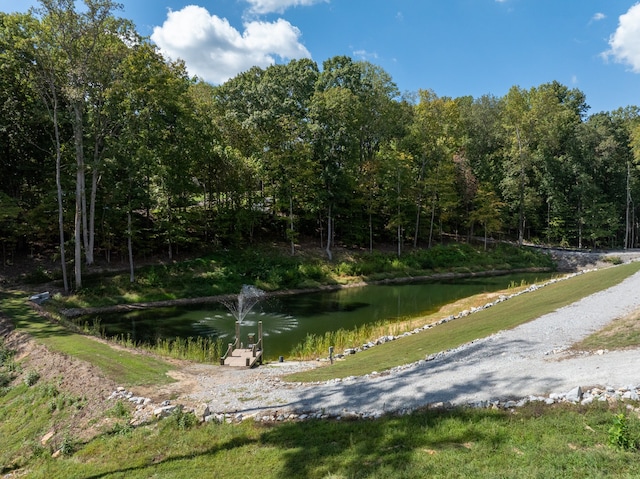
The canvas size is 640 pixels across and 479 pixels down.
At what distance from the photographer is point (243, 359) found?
13.9m

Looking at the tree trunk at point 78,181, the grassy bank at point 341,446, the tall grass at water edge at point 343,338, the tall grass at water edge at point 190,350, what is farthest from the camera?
the tree trunk at point 78,181

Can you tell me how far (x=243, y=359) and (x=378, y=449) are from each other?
852 cm

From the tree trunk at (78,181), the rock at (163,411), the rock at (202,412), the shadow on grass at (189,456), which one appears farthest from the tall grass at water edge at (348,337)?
the tree trunk at (78,181)

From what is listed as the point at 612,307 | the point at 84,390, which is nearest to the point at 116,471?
the point at 84,390

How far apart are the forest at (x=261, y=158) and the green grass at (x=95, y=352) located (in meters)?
8.41

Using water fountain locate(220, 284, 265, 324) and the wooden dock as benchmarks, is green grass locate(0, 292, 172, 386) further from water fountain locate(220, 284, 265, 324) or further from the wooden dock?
water fountain locate(220, 284, 265, 324)

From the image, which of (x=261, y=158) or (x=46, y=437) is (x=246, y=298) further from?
(x=46, y=437)

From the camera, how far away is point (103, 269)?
28.5 m

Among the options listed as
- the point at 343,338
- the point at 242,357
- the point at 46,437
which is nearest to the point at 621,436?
the point at 46,437

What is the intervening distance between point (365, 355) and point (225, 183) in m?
23.9

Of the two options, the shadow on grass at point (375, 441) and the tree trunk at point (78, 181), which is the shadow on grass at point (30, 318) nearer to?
the tree trunk at point (78, 181)

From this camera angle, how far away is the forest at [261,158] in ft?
78.7

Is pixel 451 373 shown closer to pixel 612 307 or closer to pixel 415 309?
pixel 612 307

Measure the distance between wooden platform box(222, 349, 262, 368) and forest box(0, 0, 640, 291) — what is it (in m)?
15.6
